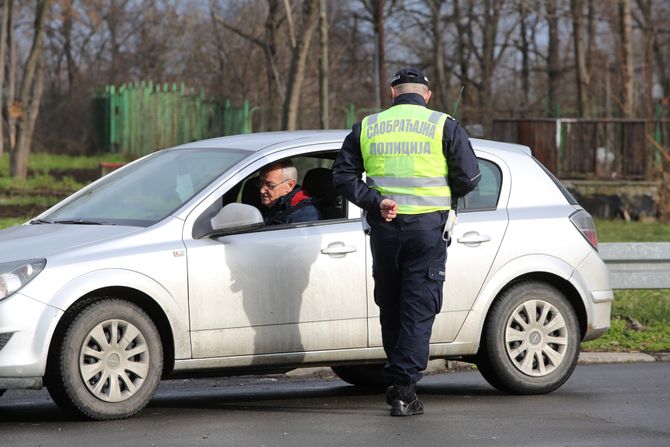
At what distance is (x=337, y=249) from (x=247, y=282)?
52cm

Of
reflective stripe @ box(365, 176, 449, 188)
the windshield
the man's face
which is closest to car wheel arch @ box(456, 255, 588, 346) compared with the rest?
reflective stripe @ box(365, 176, 449, 188)

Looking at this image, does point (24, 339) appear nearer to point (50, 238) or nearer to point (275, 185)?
point (50, 238)

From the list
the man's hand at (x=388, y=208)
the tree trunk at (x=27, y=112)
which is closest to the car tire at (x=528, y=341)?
the man's hand at (x=388, y=208)

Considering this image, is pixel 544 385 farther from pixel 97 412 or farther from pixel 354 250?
pixel 97 412

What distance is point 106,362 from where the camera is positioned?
6.49 metres

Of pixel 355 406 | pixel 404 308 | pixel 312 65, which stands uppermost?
pixel 312 65

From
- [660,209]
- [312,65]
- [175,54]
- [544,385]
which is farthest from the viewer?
[175,54]

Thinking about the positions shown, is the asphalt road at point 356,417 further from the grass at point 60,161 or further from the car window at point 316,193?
the grass at point 60,161

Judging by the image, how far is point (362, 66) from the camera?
5025 centimetres

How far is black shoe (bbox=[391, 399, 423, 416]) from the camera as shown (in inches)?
267

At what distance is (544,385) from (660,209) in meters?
16.1

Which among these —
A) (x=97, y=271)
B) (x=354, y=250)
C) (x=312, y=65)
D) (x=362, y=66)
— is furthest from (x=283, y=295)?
(x=362, y=66)

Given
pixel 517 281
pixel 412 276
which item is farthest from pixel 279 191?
pixel 517 281

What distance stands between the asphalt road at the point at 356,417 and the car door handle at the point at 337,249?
0.80 metres
